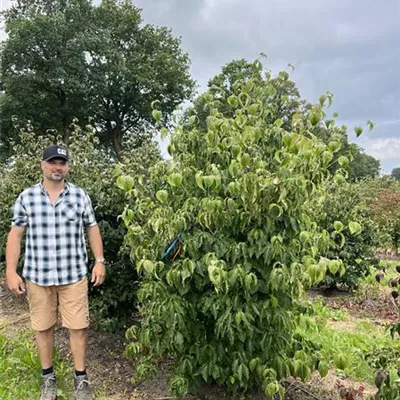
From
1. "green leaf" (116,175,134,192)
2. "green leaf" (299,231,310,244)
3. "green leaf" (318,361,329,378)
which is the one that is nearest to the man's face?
"green leaf" (116,175,134,192)

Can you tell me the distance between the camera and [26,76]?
69.6 feet

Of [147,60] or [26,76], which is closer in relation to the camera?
[26,76]

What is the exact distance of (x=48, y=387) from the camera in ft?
10.6

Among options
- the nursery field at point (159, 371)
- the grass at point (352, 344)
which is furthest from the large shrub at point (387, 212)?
the nursery field at point (159, 371)

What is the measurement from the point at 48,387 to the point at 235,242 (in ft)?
5.75

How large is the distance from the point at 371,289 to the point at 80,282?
577 cm

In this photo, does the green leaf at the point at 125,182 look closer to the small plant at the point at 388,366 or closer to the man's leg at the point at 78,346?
the man's leg at the point at 78,346

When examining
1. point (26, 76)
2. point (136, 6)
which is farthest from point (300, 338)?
point (136, 6)

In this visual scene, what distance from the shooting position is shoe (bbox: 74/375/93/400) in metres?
3.19

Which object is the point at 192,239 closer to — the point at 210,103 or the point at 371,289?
the point at 210,103

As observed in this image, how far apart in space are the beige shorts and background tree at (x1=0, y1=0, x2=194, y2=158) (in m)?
17.1

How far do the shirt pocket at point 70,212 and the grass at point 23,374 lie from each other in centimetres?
126

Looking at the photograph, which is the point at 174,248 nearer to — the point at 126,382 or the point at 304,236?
the point at 304,236

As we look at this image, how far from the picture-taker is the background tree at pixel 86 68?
68.3 feet
